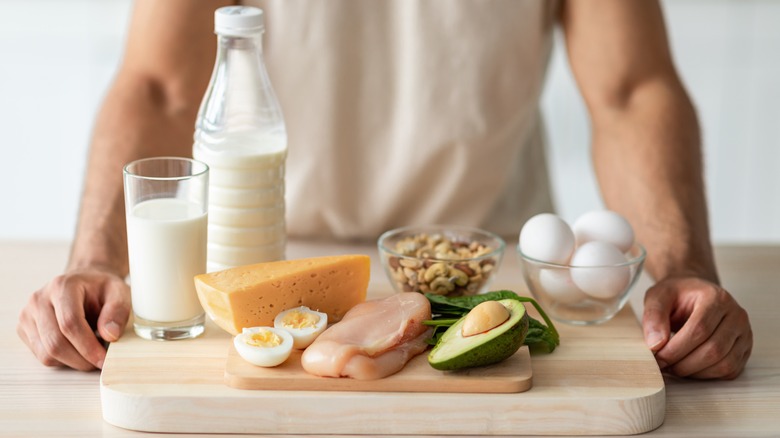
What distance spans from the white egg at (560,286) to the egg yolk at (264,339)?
40 cm

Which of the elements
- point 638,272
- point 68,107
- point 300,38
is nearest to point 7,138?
point 68,107

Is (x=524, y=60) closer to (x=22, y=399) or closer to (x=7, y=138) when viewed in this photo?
(x=22, y=399)

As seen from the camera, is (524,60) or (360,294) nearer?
(360,294)

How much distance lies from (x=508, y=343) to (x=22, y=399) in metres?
0.62

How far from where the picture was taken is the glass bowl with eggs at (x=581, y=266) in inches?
54.4

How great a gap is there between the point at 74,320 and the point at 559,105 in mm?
2800

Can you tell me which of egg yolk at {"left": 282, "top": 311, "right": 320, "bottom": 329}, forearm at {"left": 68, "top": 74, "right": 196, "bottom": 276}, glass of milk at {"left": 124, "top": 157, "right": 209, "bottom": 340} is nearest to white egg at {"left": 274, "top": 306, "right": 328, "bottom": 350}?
egg yolk at {"left": 282, "top": 311, "right": 320, "bottom": 329}

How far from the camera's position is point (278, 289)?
1292 mm

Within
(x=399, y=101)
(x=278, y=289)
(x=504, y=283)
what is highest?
(x=399, y=101)

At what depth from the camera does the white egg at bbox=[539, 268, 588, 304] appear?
1.39 meters

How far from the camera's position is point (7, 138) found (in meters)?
3.84

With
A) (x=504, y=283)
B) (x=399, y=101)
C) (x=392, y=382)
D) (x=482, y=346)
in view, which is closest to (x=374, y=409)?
(x=392, y=382)

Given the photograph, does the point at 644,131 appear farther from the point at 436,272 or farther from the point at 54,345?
the point at 54,345

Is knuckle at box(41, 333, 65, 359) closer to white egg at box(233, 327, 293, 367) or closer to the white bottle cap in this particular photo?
white egg at box(233, 327, 293, 367)
